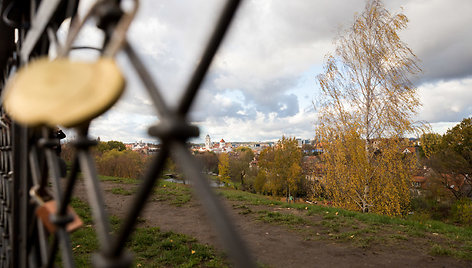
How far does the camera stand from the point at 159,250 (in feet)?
13.9

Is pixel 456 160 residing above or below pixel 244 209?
above

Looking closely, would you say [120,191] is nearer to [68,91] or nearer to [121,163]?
[68,91]

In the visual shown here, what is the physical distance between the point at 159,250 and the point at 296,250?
211 centimetres

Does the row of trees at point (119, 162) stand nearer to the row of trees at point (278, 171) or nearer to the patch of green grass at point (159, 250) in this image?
the row of trees at point (278, 171)

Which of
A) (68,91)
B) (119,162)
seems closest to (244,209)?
(68,91)

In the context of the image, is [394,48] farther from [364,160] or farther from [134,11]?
[134,11]

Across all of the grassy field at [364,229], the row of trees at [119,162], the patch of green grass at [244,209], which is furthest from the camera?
the row of trees at [119,162]

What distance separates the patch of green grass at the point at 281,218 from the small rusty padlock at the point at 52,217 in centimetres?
567

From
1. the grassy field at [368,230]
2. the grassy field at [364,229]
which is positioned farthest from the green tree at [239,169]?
the grassy field at [368,230]

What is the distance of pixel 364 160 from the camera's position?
1024cm

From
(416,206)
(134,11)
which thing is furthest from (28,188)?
(416,206)

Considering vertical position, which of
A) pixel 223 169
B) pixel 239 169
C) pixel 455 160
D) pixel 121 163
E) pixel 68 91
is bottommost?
pixel 239 169

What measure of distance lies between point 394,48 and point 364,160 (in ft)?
13.8

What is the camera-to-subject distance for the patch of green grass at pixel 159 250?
3.82m
